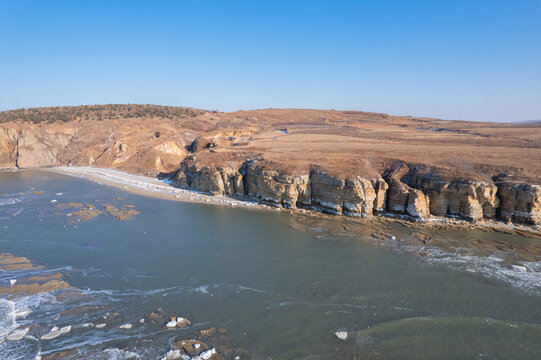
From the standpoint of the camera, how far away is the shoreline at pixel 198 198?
22188 millimetres

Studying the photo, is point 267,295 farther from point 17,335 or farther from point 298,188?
point 298,188

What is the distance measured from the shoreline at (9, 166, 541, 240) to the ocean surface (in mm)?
4578

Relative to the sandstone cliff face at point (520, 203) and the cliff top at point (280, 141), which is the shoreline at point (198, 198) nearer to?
the sandstone cliff face at point (520, 203)

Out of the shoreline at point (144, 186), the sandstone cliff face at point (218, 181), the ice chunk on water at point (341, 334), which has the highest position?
the sandstone cliff face at point (218, 181)

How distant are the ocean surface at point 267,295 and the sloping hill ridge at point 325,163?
19.2ft

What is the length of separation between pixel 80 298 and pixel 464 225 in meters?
25.6

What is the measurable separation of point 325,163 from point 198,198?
47.2 ft

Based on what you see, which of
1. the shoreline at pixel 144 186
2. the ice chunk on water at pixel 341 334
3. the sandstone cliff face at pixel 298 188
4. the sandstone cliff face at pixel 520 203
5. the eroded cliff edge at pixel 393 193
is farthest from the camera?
the shoreline at pixel 144 186

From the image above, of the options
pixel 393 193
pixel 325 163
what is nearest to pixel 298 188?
pixel 325 163

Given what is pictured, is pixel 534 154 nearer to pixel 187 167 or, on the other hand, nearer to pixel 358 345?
pixel 358 345

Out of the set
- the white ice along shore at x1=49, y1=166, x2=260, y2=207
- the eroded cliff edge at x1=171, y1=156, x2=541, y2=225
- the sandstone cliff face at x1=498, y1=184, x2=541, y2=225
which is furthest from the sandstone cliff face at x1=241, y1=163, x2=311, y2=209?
the sandstone cliff face at x1=498, y1=184, x2=541, y2=225

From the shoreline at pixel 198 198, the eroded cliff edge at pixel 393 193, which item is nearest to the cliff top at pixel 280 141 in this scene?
the eroded cliff edge at pixel 393 193

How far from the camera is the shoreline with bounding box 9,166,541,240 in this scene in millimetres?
22188

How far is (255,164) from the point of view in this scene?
32.3 meters
